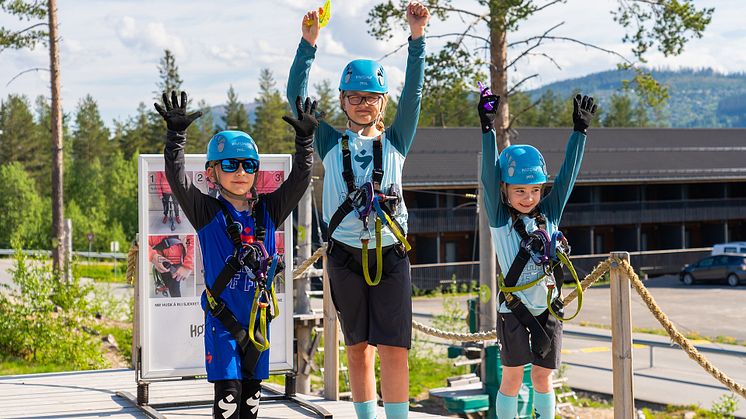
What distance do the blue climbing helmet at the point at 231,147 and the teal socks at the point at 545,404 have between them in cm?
230

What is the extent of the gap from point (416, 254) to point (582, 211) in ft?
31.3

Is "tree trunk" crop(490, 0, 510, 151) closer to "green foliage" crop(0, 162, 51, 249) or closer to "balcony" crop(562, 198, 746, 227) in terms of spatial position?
"balcony" crop(562, 198, 746, 227)

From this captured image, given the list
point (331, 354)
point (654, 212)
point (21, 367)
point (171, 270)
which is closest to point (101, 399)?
point (171, 270)

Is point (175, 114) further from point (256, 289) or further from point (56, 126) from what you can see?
point (56, 126)

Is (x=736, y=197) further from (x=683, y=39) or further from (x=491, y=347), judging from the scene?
(x=491, y=347)

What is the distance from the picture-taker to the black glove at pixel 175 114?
485 centimetres

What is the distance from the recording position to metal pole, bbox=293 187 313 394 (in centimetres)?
1317

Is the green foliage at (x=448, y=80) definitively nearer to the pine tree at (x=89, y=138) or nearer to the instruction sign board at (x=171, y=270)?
the instruction sign board at (x=171, y=270)

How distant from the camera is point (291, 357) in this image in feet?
25.6

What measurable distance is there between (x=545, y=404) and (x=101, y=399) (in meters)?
4.18

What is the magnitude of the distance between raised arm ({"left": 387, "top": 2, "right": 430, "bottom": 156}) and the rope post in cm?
189

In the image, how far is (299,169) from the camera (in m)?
5.14

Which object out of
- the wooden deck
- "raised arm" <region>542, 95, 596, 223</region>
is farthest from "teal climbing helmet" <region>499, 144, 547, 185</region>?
the wooden deck

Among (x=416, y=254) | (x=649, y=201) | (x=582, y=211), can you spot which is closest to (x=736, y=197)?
(x=649, y=201)
